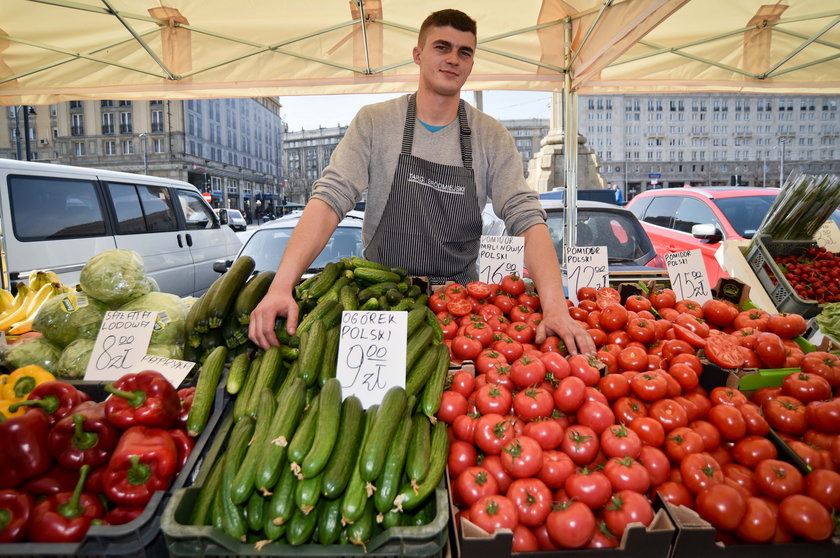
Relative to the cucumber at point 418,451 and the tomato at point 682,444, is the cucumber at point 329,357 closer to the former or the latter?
the cucumber at point 418,451

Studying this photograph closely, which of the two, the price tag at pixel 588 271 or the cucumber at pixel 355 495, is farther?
the price tag at pixel 588 271

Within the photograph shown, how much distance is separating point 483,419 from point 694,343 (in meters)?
1.13

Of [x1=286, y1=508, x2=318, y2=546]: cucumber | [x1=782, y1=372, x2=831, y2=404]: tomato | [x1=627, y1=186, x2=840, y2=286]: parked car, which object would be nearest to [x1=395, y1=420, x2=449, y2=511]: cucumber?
[x1=286, y1=508, x2=318, y2=546]: cucumber

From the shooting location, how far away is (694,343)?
6.66 feet

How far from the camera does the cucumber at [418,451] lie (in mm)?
1288

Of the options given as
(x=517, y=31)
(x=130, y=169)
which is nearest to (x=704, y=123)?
(x=130, y=169)

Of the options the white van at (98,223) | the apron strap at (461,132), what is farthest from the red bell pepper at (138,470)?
the white van at (98,223)

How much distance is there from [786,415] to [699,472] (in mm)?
555

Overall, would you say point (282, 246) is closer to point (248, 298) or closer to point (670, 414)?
point (248, 298)

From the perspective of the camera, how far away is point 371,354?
166cm

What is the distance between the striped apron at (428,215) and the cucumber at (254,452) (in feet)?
4.97

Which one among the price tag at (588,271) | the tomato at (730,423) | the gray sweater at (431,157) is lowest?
the tomato at (730,423)

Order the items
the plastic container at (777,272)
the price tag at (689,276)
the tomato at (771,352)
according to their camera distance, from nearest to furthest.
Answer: the tomato at (771,352) < the price tag at (689,276) < the plastic container at (777,272)

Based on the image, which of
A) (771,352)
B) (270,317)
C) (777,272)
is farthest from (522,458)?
(777,272)
